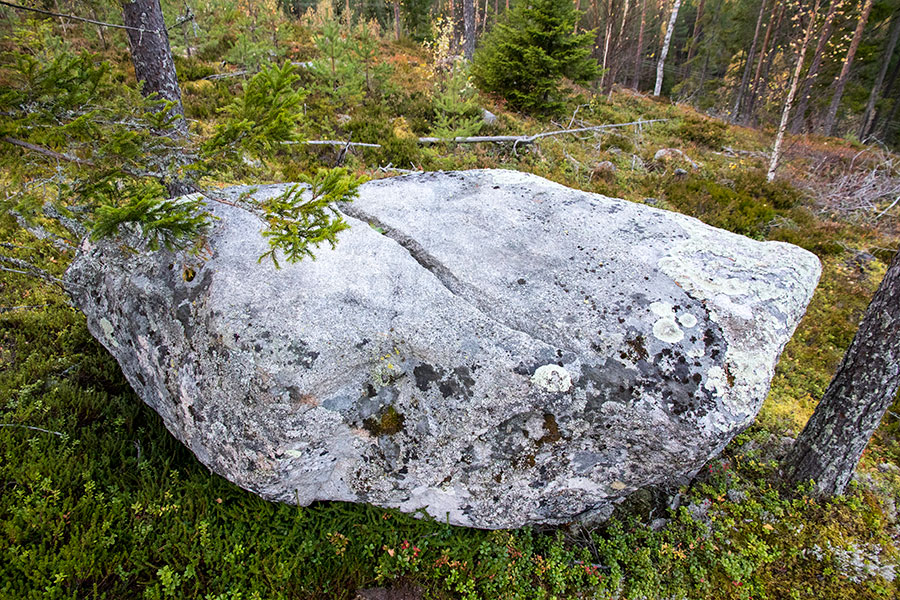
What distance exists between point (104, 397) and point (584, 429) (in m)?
4.70

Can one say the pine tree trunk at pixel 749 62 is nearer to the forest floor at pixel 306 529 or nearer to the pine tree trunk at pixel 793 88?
the pine tree trunk at pixel 793 88

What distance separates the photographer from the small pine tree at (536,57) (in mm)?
12375

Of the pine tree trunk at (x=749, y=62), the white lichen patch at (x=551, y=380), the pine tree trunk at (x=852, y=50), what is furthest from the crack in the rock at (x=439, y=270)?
the pine tree trunk at (x=749, y=62)

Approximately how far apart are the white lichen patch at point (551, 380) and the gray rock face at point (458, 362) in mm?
11

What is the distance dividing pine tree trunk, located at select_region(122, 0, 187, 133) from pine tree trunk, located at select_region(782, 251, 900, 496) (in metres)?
7.94

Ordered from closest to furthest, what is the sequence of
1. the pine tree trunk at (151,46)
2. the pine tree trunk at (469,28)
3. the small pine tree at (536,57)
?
the pine tree trunk at (151,46), the small pine tree at (536,57), the pine tree trunk at (469,28)

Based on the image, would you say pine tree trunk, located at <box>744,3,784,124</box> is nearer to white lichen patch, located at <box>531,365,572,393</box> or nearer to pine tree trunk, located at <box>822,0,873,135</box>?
pine tree trunk, located at <box>822,0,873,135</box>

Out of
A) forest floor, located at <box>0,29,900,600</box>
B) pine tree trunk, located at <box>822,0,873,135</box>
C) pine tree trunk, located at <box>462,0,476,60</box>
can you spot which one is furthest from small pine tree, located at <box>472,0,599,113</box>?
pine tree trunk, located at <box>822,0,873,135</box>

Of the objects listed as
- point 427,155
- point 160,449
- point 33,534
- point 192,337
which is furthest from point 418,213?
point 427,155

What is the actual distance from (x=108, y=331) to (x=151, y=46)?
4148mm

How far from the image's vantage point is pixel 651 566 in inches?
144

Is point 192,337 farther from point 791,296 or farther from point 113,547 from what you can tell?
point 791,296

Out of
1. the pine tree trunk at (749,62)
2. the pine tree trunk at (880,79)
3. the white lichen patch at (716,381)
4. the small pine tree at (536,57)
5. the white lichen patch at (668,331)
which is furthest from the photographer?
the pine tree trunk at (749,62)

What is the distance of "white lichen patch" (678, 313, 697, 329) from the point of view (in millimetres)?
3297
